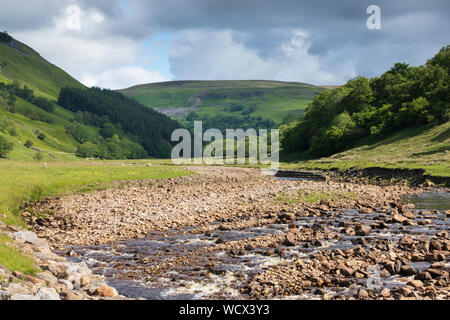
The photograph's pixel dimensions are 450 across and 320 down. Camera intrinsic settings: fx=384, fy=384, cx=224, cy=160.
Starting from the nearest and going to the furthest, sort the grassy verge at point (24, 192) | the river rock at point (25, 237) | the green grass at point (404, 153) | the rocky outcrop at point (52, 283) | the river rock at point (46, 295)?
the river rock at point (46, 295) < the rocky outcrop at point (52, 283) < the grassy verge at point (24, 192) < the river rock at point (25, 237) < the green grass at point (404, 153)

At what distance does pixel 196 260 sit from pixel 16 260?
7963mm

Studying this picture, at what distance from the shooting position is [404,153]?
74.0m

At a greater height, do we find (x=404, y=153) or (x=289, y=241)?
(x=404, y=153)

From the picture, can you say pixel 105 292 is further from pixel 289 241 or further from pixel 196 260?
pixel 289 241

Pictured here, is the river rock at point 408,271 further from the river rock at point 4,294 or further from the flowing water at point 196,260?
the river rock at point 4,294

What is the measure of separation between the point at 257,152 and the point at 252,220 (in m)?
125

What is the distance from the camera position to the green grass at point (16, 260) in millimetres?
14828

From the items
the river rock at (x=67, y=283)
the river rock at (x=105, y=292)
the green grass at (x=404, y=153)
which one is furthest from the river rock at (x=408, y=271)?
the green grass at (x=404, y=153)

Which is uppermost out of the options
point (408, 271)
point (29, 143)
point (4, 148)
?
point (29, 143)

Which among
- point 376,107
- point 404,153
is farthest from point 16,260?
point 376,107

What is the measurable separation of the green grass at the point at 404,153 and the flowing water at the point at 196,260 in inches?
1411

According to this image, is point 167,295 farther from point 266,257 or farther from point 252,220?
point 252,220

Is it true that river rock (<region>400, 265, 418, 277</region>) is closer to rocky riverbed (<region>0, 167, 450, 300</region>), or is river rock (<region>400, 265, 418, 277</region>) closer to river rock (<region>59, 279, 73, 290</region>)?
rocky riverbed (<region>0, 167, 450, 300</region>)

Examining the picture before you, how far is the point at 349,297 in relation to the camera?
1390 centimetres
